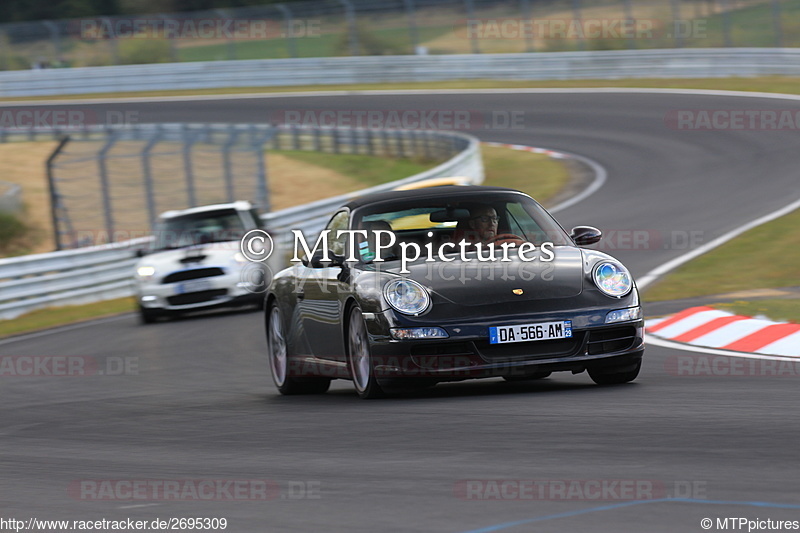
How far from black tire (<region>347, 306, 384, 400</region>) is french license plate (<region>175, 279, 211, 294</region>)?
7.90 metres

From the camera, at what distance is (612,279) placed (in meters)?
7.78

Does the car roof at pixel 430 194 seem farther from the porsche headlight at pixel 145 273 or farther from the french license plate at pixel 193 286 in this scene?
the porsche headlight at pixel 145 273

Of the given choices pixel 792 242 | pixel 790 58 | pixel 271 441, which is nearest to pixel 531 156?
pixel 790 58

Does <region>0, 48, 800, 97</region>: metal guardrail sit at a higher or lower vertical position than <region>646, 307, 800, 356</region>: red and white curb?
lower

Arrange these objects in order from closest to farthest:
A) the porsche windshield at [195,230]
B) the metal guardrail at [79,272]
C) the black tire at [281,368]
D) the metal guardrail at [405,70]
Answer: the black tire at [281,368]
the porsche windshield at [195,230]
the metal guardrail at [79,272]
the metal guardrail at [405,70]

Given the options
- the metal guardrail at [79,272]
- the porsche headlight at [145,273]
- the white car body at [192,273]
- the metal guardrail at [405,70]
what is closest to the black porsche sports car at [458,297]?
the white car body at [192,273]

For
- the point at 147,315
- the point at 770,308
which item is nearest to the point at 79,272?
the point at 147,315

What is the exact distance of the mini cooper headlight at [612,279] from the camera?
25.3 feet

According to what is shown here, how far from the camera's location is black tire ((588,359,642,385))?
25.8 feet

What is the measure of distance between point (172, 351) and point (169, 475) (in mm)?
6802

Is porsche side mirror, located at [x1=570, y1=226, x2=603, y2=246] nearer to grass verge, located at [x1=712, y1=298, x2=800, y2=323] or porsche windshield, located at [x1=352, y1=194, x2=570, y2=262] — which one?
porsche windshield, located at [x1=352, y1=194, x2=570, y2=262]

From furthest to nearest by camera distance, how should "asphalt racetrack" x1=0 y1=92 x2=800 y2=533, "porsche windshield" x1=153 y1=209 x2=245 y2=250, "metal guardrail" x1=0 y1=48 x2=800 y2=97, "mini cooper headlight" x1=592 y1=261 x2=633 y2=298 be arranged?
"metal guardrail" x1=0 y1=48 x2=800 y2=97 < "porsche windshield" x1=153 y1=209 x2=245 y2=250 < "mini cooper headlight" x1=592 y1=261 x2=633 y2=298 < "asphalt racetrack" x1=0 y1=92 x2=800 y2=533

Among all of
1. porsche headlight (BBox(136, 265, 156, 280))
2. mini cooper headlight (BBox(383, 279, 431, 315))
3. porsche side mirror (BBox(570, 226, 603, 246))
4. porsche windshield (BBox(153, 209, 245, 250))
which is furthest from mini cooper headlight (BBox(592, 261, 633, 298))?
porsche windshield (BBox(153, 209, 245, 250))

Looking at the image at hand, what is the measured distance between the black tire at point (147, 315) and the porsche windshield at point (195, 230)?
954 mm
